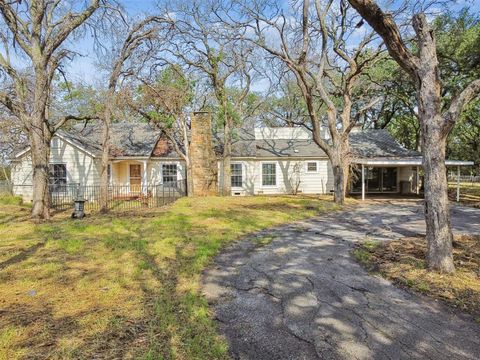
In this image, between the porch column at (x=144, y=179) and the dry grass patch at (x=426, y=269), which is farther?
the porch column at (x=144, y=179)

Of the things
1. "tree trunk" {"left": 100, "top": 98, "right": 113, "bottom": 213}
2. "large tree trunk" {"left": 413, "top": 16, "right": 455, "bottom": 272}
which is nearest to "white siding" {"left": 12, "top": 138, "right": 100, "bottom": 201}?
"tree trunk" {"left": 100, "top": 98, "right": 113, "bottom": 213}

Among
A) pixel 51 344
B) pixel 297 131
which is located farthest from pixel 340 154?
pixel 51 344

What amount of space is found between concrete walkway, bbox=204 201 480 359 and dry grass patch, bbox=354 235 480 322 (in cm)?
26

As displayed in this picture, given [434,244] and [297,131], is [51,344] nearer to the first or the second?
[434,244]

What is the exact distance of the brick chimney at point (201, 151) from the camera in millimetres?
18000

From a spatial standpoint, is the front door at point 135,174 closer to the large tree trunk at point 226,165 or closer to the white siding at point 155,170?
the white siding at point 155,170

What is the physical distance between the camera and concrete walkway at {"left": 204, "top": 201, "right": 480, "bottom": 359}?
2855 millimetres

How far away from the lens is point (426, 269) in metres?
4.92

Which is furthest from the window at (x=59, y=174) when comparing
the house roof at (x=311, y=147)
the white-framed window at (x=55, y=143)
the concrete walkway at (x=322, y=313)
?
the concrete walkway at (x=322, y=313)

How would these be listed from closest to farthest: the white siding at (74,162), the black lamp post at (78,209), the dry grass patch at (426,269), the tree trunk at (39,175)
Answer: the dry grass patch at (426,269) < the tree trunk at (39,175) < the black lamp post at (78,209) < the white siding at (74,162)

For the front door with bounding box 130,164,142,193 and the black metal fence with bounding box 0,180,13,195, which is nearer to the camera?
the black metal fence with bounding box 0,180,13,195

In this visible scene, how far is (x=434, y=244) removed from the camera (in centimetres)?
488

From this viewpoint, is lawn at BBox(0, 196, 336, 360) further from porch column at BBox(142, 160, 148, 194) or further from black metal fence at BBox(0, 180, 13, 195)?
black metal fence at BBox(0, 180, 13, 195)

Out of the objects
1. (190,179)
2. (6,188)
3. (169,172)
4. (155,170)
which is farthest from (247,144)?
(6,188)
